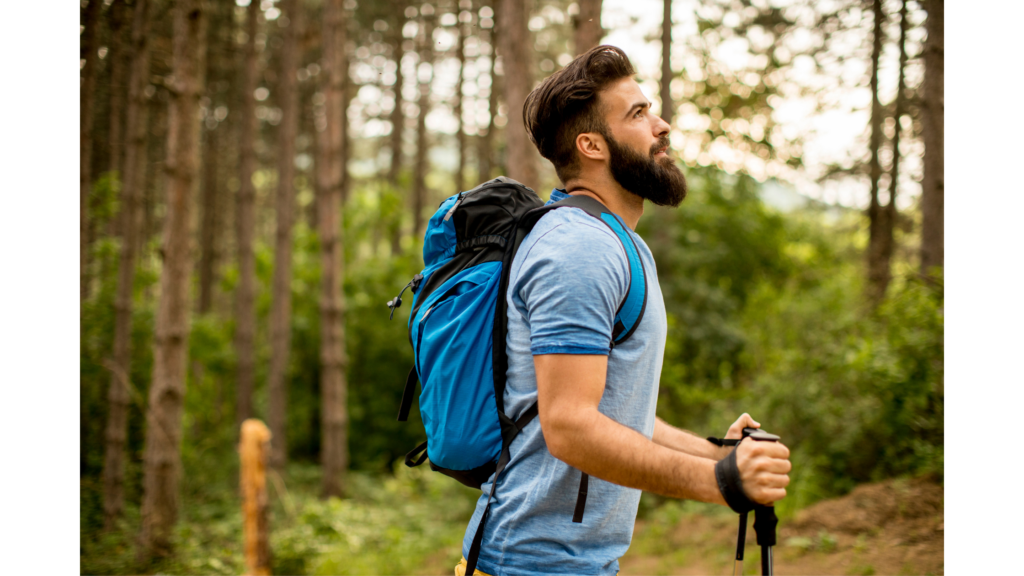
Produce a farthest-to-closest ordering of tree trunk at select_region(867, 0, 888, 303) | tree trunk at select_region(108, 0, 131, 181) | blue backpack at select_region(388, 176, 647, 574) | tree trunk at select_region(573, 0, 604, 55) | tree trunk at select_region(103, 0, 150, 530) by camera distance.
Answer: tree trunk at select_region(867, 0, 888, 303) → tree trunk at select_region(103, 0, 150, 530) → tree trunk at select_region(108, 0, 131, 181) → tree trunk at select_region(573, 0, 604, 55) → blue backpack at select_region(388, 176, 647, 574)

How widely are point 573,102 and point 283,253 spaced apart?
34.8 ft

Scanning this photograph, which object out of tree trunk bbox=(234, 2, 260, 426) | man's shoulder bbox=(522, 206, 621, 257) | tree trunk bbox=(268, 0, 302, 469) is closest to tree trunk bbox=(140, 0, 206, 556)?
tree trunk bbox=(234, 2, 260, 426)

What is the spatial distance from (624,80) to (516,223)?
482mm

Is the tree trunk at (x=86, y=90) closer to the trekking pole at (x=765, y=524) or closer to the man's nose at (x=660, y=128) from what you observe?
the man's nose at (x=660, y=128)

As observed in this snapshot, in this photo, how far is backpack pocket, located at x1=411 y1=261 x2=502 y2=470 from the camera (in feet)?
4.86

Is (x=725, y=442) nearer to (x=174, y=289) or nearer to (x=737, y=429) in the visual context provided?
(x=737, y=429)

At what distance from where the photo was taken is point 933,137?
6.83 meters

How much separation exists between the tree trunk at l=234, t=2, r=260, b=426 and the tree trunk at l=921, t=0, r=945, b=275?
925cm

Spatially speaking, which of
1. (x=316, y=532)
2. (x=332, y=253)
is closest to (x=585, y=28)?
(x=332, y=253)

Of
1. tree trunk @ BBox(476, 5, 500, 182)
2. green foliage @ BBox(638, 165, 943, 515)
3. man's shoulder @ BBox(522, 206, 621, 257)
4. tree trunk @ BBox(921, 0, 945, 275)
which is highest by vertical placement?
tree trunk @ BBox(476, 5, 500, 182)

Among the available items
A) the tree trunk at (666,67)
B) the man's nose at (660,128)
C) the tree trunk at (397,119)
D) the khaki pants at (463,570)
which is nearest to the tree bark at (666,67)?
the tree trunk at (666,67)

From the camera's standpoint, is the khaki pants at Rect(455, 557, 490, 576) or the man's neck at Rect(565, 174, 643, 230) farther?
the man's neck at Rect(565, 174, 643, 230)

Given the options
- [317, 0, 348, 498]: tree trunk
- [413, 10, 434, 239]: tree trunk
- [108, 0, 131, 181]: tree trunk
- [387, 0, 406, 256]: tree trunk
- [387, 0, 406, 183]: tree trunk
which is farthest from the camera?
[413, 10, 434, 239]: tree trunk

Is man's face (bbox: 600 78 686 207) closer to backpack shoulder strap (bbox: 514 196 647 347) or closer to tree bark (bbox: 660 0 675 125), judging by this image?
backpack shoulder strap (bbox: 514 196 647 347)
